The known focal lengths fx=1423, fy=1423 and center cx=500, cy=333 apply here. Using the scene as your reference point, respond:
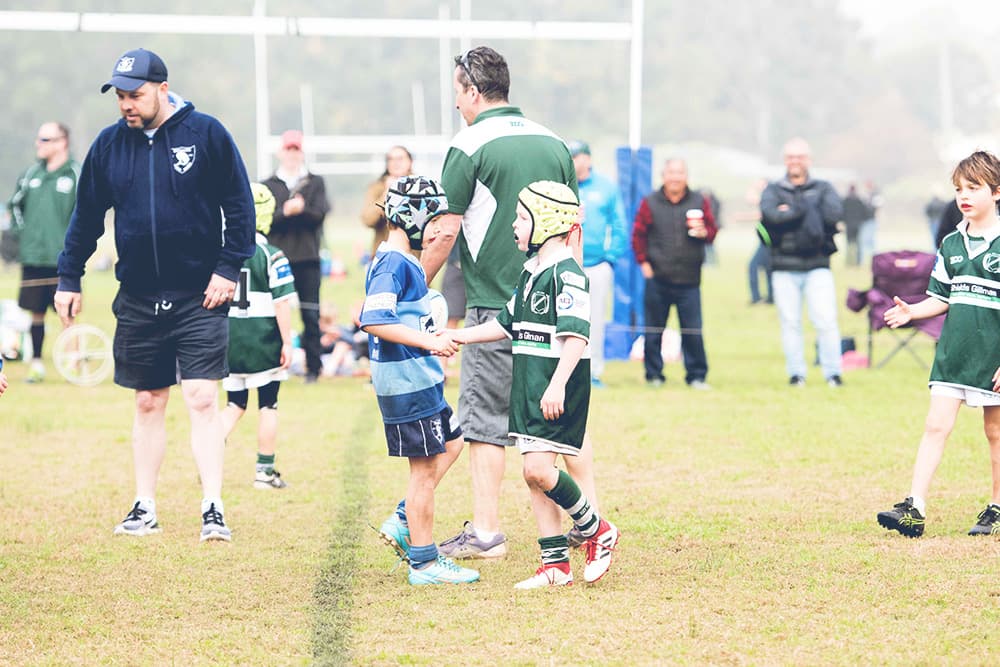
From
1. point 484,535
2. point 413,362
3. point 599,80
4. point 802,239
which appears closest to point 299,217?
point 802,239

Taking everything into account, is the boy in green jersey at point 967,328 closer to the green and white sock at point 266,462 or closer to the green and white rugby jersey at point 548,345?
the green and white rugby jersey at point 548,345

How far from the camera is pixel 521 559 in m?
6.77

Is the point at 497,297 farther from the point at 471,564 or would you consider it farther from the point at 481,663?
the point at 481,663

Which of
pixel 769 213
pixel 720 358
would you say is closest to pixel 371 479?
pixel 769 213

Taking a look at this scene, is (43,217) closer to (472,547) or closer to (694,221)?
(694,221)

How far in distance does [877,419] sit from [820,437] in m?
1.13

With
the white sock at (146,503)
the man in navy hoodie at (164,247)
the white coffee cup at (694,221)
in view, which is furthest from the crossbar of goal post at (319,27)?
the white sock at (146,503)

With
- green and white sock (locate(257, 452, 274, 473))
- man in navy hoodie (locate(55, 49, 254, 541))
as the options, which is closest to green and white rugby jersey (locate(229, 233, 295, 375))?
green and white sock (locate(257, 452, 274, 473))

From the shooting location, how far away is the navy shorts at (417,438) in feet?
20.0

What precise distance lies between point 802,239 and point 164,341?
25.3ft

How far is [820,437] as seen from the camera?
416 inches

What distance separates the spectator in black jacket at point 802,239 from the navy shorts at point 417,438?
7.95 meters

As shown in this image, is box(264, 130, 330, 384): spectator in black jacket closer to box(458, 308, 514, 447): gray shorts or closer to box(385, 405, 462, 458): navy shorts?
box(458, 308, 514, 447): gray shorts

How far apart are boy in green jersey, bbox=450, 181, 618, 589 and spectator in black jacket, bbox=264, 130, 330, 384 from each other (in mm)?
7301
